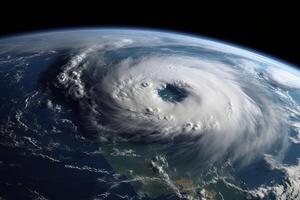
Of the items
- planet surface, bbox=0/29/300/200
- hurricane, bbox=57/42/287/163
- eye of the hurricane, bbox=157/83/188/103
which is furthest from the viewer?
eye of the hurricane, bbox=157/83/188/103

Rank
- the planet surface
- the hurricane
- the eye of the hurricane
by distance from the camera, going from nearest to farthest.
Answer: the planet surface < the hurricane < the eye of the hurricane

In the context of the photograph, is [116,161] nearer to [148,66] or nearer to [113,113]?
[113,113]

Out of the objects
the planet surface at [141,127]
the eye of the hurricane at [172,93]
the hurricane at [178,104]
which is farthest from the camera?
the eye of the hurricane at [172,93]

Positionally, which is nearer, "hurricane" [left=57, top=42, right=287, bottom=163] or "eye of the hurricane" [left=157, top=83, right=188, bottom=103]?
"hurricane" [left=57, top=42, right=287, bottom=163]

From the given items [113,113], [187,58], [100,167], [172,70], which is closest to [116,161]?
[100,167]

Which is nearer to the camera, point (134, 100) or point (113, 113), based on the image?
point (113, 113)
